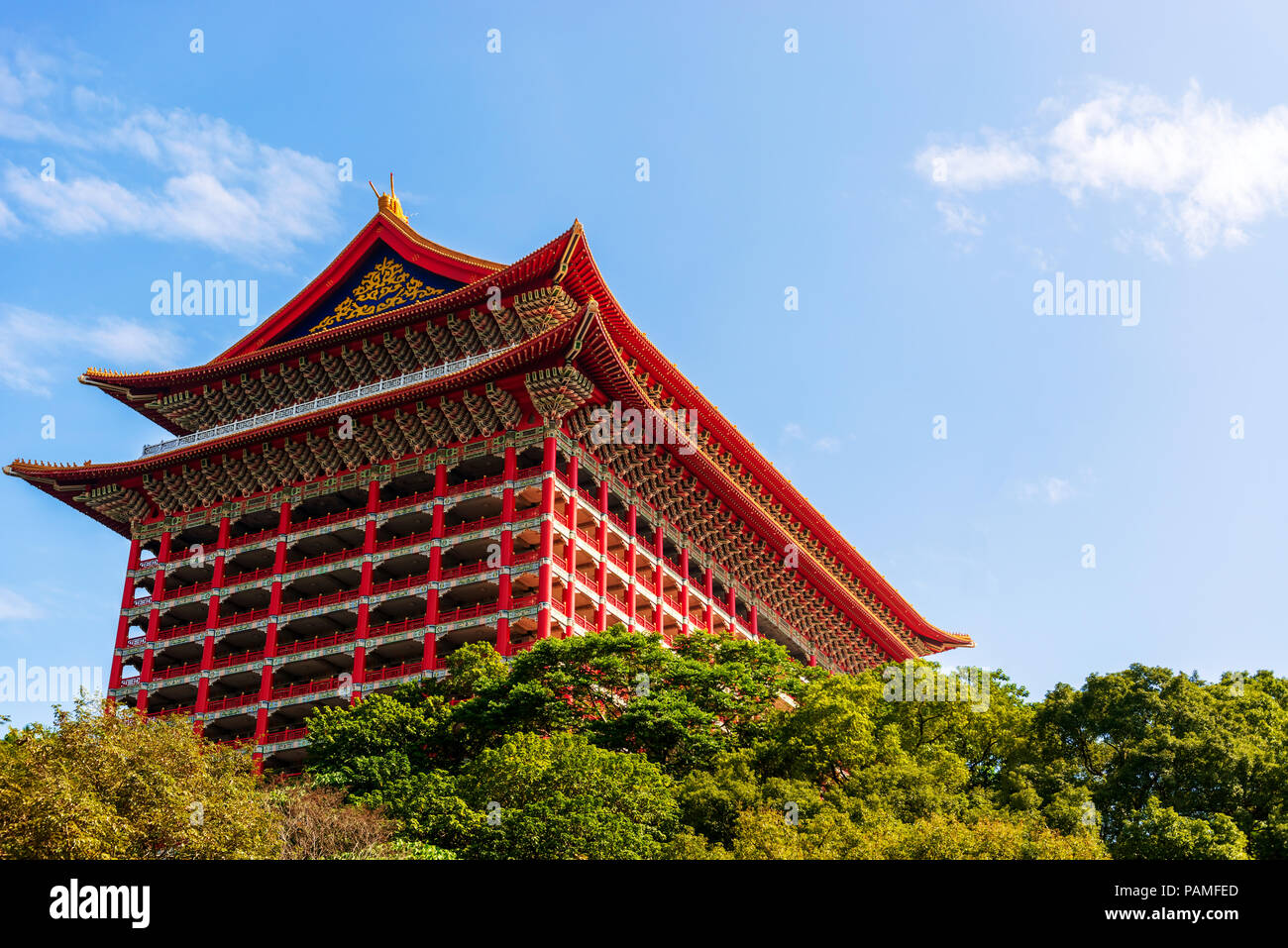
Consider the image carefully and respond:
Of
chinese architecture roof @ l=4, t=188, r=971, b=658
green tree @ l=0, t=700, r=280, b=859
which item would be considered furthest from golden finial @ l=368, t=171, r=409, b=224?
green tree @ l=0, t=700, r=280, b=859

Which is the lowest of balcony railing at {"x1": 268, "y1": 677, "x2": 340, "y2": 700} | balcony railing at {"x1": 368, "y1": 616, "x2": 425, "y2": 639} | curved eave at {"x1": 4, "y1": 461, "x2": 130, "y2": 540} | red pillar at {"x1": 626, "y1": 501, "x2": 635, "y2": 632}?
balcony railing at {"x1": 268, "y1": 677, "x2": 340, "y2": 700}

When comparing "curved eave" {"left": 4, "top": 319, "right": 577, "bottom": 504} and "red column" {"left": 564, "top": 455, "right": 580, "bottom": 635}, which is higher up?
"curved eave" {"left": 4, "top": 319, "right": 577, "bottom": 504}

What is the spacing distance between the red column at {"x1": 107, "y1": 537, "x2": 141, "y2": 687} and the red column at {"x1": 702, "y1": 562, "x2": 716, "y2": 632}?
21445 millimetres

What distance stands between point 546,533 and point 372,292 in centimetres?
1638

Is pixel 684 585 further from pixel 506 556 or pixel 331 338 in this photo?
pixel 331 338

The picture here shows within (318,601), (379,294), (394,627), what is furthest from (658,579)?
(379,294)

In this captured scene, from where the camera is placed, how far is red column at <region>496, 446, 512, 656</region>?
45281 mm

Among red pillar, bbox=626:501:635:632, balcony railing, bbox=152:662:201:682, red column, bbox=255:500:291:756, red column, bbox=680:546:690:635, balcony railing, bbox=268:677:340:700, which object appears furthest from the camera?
red column, bbox=680:546:690:635

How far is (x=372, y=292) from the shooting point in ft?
191

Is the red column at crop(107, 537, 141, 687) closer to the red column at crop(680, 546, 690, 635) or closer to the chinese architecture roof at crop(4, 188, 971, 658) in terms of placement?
the chinese architecture roof at crop(4, 188, 971, 658)

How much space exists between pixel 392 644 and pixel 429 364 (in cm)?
1197

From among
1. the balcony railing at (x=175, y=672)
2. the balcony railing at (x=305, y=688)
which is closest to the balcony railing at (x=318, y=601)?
the balcony railing at (x=305, y=688)
